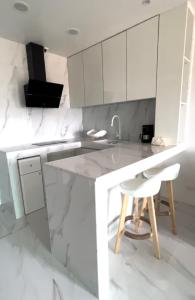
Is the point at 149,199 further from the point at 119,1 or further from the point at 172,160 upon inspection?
the point at 119,1

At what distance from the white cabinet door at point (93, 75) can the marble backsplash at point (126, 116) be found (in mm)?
339

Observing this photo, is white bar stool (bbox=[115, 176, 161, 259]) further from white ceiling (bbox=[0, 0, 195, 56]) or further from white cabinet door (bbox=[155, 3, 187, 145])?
white ceiling (bbox=[0, 0, 195, 56])

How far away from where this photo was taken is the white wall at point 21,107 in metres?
2.43

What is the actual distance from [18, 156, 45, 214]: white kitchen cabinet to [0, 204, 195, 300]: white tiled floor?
0.48m

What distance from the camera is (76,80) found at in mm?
3045

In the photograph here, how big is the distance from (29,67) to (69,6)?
119cm

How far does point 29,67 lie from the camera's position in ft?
8.50

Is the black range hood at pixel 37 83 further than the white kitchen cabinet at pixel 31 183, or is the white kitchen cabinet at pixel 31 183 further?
the black range hood at pixel 37 83

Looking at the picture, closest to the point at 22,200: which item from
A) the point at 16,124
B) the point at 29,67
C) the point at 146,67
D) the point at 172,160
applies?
the point at 16,124

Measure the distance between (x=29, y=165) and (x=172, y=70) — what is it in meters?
2.11

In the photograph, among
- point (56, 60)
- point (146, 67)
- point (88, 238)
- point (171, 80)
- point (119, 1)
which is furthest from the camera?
point (56, 60)

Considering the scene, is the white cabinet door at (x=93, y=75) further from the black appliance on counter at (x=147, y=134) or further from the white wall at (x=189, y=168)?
the white wall at (x=189, y=168)

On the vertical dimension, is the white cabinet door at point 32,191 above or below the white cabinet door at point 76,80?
below

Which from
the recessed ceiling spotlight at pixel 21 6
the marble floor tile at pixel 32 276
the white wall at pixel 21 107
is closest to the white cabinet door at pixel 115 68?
the white wall at pixel 21 107
